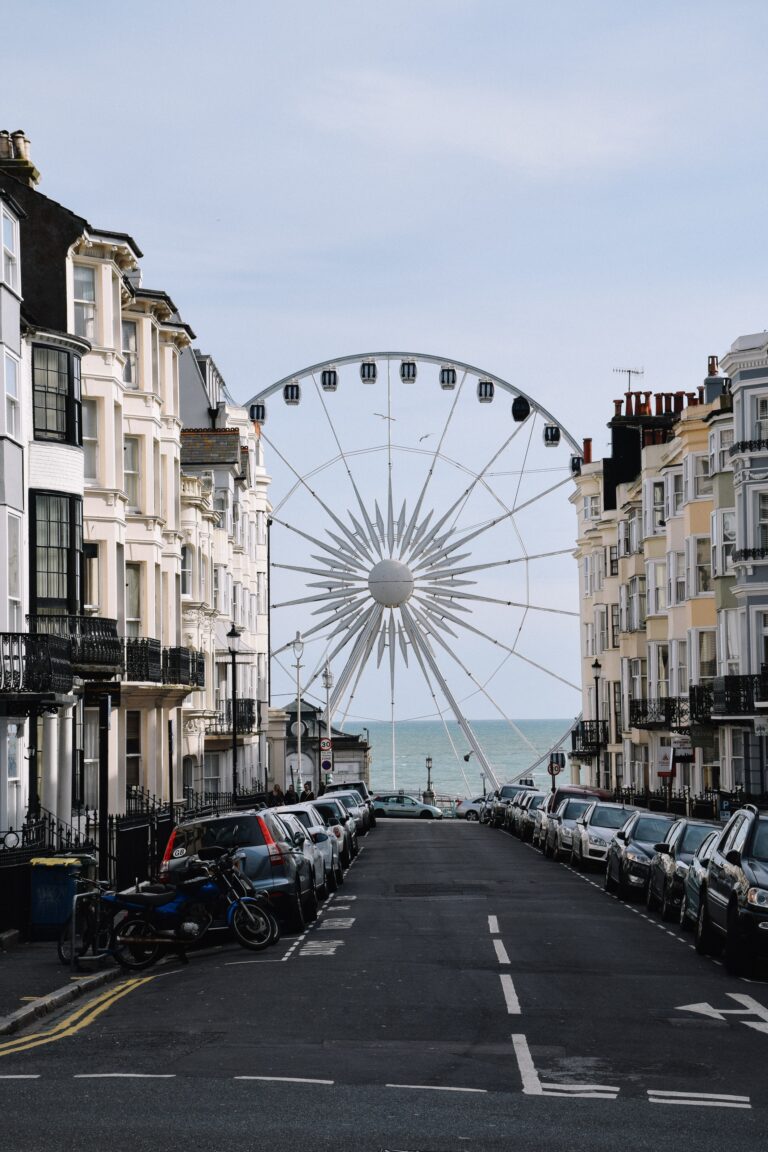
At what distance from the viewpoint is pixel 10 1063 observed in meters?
14.3

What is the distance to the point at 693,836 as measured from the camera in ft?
94.2

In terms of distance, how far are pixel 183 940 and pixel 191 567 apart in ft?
109

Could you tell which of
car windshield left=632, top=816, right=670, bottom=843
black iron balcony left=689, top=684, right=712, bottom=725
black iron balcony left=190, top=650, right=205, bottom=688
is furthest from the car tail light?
black iron balcony left=689, top=684, right=712, bottom=725

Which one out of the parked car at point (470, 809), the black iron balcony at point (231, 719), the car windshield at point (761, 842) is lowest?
the parked car at point (470, 809)

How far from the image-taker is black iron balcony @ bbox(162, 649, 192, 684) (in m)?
45.7

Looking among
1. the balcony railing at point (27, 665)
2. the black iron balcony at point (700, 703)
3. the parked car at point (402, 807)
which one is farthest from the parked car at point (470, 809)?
the balcony railing at point (27, 665)

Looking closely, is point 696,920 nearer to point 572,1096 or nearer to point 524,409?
point 572,1096

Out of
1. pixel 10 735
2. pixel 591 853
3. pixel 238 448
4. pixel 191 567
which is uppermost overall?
pixel 238 448

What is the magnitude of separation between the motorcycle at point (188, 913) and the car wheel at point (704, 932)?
5.40 meters

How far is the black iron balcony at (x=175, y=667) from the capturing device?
150 feet

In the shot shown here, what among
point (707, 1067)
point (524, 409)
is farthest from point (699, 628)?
point (707, 1067)

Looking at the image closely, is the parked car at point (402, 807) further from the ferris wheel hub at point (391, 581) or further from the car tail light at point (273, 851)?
the car tail light at point (273, 851)

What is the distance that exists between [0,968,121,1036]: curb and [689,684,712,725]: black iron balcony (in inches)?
1393

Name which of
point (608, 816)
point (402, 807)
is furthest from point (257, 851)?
point (402, 807)
